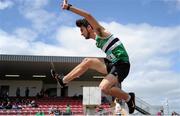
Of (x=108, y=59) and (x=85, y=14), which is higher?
(x=85, y=14)

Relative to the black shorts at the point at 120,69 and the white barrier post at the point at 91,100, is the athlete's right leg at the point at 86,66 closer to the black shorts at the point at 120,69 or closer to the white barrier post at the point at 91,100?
the black shorts at the point at 120,69

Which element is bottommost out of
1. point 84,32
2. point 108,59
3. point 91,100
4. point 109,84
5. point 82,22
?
point 91,100

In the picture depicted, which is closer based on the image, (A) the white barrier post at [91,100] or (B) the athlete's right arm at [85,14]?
(B) the athlete's right arm at [85,14]

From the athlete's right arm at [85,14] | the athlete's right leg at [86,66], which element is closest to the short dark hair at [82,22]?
the athlete's right arm at [85,14]

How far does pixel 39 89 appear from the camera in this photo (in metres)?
44.8

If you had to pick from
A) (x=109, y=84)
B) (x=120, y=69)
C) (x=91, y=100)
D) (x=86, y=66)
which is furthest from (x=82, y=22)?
(x=91, y=100)

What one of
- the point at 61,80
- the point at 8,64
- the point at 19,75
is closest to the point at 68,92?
the point at 19,75

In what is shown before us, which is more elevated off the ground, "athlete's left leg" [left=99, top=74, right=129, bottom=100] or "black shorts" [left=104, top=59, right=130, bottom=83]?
"black shorts" [left=104, top=59, right=130, bottom=83]

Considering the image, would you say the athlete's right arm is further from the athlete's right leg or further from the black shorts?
the black shorts

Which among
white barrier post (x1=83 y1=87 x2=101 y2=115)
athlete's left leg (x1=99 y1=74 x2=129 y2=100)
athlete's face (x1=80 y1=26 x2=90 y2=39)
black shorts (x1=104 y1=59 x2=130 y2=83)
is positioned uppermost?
athlete's face (x1=80 y1=26 x2=90 y2=39)

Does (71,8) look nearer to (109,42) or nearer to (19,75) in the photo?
(109,42)

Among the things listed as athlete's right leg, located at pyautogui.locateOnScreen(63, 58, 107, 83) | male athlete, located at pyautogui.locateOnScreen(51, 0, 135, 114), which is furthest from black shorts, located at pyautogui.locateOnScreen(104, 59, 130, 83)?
athlete's right leg, located at pyautogui.locateOnScreen(63, 58, 107, 83)

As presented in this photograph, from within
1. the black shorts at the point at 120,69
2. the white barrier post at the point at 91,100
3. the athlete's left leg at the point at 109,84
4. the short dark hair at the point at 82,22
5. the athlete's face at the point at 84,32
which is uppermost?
the short dark hair at the point at 82,22

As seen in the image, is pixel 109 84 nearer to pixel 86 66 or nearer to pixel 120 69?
pixel 120 69
